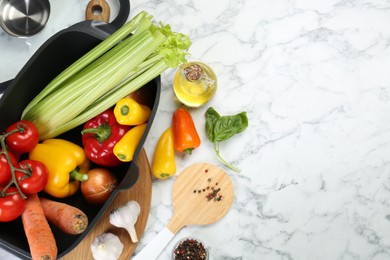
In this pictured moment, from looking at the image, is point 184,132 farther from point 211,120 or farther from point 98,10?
point 98,10

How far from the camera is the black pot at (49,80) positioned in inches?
56.6

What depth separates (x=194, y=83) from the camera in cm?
166

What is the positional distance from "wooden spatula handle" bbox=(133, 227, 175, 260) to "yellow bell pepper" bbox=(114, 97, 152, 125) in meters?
0.36

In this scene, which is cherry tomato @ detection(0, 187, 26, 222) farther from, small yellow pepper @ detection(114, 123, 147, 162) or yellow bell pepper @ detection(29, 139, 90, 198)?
small yellow pepper @ detection(114, 123, 147, 162)

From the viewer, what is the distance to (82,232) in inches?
56.2

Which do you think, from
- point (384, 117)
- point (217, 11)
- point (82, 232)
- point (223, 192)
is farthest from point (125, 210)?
point (384, 117)

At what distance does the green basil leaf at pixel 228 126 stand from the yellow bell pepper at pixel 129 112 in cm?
24

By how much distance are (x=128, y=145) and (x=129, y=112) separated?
9cm

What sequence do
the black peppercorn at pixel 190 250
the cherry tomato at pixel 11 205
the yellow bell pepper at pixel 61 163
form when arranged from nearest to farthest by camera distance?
the cherry tomato at pixel 11 205 < the yellow bell pepper at pixel 61 163 < the black peppercorn at pixel 190 250

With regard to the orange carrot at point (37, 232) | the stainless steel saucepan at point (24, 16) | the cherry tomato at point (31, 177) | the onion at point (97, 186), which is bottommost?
the onion at point (97, 186)

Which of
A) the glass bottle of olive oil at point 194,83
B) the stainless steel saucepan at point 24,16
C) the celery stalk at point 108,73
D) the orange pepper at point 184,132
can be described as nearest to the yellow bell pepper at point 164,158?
the orange pepper at point 184,132

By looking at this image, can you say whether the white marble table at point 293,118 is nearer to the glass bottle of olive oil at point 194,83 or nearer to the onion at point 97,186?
the glass bottle of olive oil at point 194,83

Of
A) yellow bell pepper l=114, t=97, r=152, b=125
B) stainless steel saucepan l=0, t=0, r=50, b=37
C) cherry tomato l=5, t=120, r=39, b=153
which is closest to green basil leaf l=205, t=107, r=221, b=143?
yellow bell pepper l=114, t=97, r=152, b=125

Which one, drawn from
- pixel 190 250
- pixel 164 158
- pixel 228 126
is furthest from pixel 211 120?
pixel 190 250
